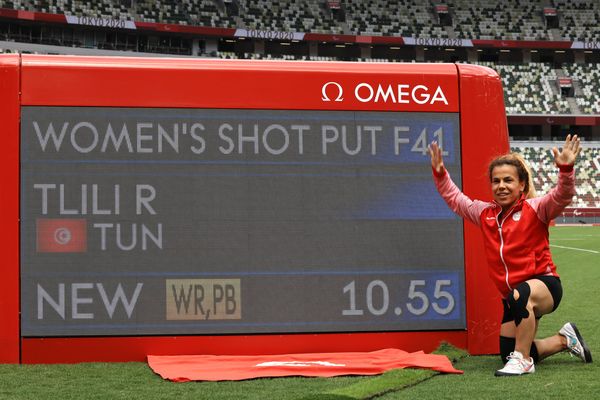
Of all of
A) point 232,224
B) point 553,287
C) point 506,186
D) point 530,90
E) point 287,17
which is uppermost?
point 287,17

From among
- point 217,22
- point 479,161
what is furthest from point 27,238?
point 217,22

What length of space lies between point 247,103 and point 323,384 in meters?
1.62

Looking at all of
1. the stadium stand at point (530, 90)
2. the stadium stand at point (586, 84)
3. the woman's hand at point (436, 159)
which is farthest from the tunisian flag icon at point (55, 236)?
the stadium stand at point (586, 84)

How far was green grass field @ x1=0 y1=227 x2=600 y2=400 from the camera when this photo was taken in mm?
3426

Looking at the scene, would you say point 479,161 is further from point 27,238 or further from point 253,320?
point 27,238

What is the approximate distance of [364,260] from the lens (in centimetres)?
452

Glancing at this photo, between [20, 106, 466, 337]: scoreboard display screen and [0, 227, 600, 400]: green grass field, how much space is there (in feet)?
1.03

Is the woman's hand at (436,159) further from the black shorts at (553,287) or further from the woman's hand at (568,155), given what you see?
the black shorts at (553,287)

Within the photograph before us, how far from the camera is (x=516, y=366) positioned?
12.9 ft

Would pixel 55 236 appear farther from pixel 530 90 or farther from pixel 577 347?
pixel 530 90

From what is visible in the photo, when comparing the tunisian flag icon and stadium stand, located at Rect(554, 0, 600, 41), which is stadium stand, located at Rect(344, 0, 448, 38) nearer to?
stadium stand, located at Rect(554, 0, 600, 41)

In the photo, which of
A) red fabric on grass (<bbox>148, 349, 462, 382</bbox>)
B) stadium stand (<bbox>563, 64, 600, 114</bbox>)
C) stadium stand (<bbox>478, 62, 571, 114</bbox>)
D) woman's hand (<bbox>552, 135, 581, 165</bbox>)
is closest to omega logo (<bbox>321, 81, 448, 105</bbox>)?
woman's hand (<bbox>552, 135, 581, 165</bbox>)

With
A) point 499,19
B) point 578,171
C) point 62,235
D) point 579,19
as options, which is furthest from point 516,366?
point 579,19

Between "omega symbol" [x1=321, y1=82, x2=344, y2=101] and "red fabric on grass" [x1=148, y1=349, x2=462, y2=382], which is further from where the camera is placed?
"omega symbol" [x1=321, y1=82, x2=344, y2=101]
